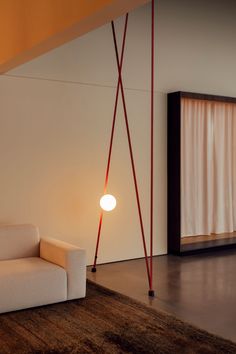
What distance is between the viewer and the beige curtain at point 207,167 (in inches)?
269

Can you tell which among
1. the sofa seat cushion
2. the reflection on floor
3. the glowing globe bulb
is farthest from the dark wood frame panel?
the sofa seat cushion

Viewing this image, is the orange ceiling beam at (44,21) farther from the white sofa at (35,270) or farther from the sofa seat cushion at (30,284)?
the sofa seat cushion at (30,284)

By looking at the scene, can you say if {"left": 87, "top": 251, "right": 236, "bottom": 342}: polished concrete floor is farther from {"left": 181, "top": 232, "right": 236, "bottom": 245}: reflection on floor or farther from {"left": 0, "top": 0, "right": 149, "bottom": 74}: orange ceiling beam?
{"left": 0, "top": 0, "right": 149, "bottom": 74}: orange ceiling beam

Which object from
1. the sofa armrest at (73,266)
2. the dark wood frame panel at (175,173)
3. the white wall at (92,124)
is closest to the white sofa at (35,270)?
the sofa armrest at (73,266)

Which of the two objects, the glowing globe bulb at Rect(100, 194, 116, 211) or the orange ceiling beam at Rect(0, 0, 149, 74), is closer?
the orange ceiling beam at Rect(0, 0, 149, 74)

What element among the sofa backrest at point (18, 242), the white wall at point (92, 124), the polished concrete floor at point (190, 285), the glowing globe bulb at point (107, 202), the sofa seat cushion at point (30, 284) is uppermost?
the white wall at point (92, 124)

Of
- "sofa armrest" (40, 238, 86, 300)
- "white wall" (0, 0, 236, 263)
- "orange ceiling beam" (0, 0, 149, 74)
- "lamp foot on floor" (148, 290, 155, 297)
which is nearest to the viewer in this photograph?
"orange ceiling beam" (0, 0, 149, 74)

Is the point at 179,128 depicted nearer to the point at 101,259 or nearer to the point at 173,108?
the point at 173,108

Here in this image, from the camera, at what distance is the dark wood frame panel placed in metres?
6.31

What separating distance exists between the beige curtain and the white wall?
0.42m

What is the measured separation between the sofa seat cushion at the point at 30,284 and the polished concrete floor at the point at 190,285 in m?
0.78

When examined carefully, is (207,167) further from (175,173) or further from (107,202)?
(107,202)

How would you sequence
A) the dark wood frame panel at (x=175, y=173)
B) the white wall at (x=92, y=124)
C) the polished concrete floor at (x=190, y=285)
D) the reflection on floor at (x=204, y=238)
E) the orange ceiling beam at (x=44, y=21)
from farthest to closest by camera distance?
the reflection on floor at (x=204, y=238), the dark wood frame panel at (x=175, y=173), the white wall at (x=92, y=124), the polished concrete floor at (x=190, y=285), the orange ceiling beam at (x=44, y=21)

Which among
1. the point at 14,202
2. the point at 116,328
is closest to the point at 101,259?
the point at 14,202
